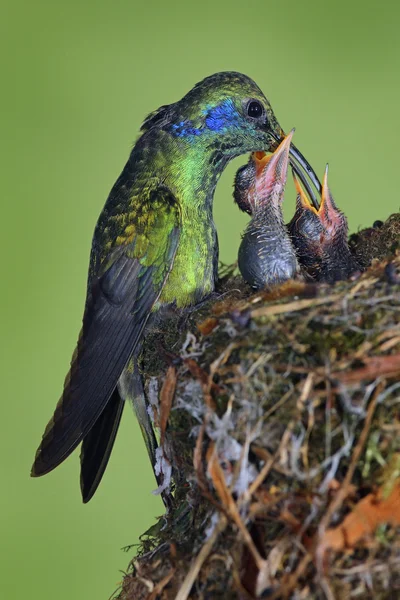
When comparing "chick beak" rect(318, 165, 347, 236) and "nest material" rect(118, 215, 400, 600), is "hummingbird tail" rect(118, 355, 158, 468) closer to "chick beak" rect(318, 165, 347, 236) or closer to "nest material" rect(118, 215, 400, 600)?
"nest material" rect(118, 215, 400, 600)

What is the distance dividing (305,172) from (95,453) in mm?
927

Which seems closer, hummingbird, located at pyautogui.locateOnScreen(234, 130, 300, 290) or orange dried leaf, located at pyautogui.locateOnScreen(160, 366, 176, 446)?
orange dried leaf, located at pyautogui.locateOnScreen(160, 366, 176, 446)

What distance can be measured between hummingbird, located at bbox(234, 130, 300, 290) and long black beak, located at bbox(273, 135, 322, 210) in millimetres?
64

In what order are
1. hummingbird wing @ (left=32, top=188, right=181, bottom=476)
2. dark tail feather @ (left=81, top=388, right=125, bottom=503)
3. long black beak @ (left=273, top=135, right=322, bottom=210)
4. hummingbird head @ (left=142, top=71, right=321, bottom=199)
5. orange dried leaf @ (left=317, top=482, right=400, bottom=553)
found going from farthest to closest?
long black beak @ (left=273, top=135, right=322, bottom=210) < hummingbird head @ (left=142, top=71, right=321, bottom=199) < dark tail feather @ (left=81, top=388, right=125, bottom=503) < hummingbird wing @ (left=32, top=188, right=181, bottom=476) < orange dried leaf @ (left=317, top=482, right=400, bottom=553)

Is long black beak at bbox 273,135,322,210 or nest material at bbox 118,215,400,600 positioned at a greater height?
long black beak at bbox 273,135,322,210

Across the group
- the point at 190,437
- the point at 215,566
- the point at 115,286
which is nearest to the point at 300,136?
the point at 115,286

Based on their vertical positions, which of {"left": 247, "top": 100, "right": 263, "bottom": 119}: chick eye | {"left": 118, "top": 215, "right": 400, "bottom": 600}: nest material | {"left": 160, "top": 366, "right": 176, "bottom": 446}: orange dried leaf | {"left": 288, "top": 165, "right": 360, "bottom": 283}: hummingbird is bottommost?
{"left": 118, "top": 215, "right": 400, "bottom": 600}: nest material

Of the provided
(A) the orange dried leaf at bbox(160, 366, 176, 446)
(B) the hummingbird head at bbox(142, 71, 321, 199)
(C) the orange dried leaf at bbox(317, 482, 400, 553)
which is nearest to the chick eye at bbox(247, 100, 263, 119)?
(B) the hummingbird head at bbox(142, 71, 321, 199)

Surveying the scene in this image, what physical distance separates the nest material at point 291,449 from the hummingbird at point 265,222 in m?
0.35

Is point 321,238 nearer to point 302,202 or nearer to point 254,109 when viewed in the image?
point 302,202

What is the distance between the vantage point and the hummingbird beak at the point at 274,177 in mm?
1978

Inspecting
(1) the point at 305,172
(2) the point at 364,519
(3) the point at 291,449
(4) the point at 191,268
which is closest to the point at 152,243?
(4) the point at 191,268

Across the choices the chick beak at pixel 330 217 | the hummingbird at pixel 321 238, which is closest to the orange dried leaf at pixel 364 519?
the hummingbird at pixel 321 238

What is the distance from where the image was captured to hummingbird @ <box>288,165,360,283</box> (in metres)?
1.91
